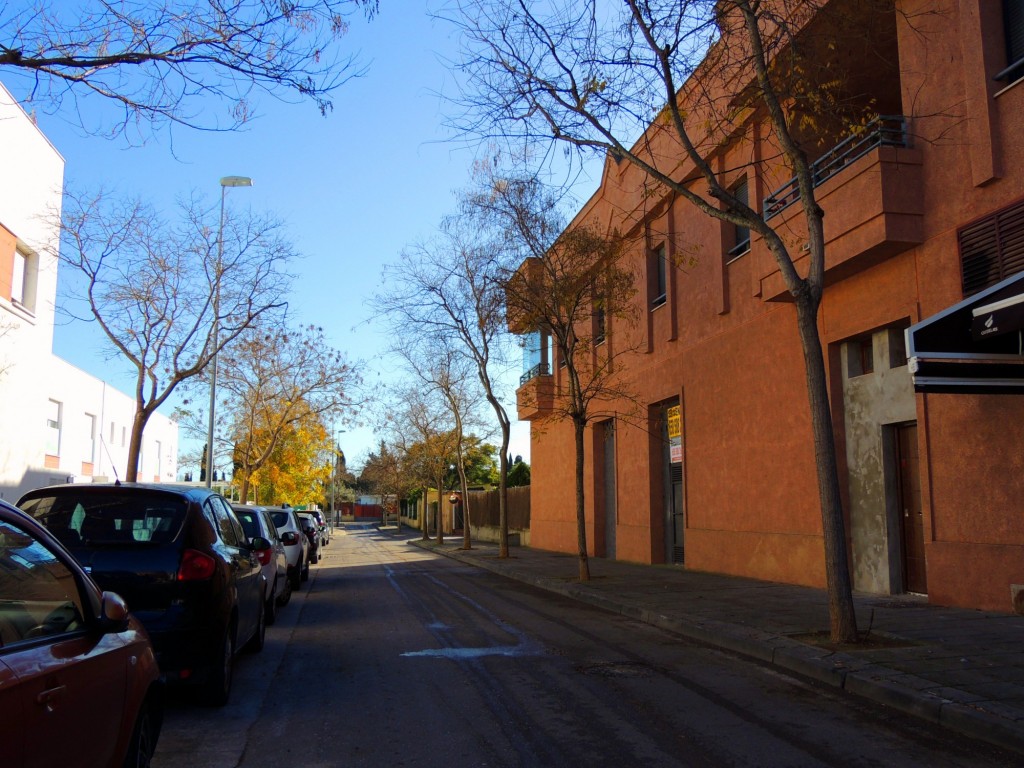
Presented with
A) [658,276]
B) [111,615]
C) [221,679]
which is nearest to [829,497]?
[221,679]

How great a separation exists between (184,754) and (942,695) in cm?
530

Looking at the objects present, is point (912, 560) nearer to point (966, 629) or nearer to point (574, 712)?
point (966, 629)

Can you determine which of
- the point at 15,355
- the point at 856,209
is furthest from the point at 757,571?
the point at 15,355

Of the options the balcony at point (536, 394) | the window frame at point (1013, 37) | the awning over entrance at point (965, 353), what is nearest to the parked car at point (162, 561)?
the awning over entrance at point (965, 353)

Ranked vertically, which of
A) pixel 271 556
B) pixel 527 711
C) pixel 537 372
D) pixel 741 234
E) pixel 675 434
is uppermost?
pixel 741 234

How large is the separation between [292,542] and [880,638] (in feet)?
31.0

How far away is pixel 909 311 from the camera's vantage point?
38.0 feet

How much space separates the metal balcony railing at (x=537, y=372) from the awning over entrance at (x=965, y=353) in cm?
1949

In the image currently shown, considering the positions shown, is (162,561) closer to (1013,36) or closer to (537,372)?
(1013,36)

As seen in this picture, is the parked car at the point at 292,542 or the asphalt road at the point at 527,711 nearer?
the asphalt road at the point at 527,711

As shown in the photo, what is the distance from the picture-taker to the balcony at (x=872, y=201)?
11.2m

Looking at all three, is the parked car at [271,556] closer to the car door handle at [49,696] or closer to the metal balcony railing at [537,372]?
the car door handle at [49,696]

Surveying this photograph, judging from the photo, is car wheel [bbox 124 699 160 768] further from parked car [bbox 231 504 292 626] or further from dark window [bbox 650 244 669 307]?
dark window [bbox 650 244 669 307]

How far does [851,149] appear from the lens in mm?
11266
